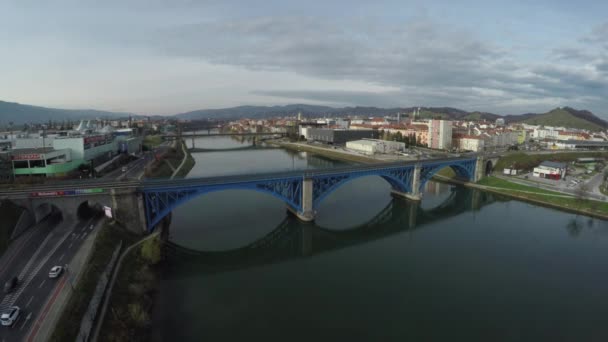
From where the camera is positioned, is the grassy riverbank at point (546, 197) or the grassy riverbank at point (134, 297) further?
the grassy riverbank at point (546, 197)

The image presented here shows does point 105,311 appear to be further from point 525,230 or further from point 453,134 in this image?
point 453,134

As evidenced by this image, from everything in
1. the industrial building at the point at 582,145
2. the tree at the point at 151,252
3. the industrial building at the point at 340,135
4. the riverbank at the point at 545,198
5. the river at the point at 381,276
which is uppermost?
the industrial building at the point at 340,135

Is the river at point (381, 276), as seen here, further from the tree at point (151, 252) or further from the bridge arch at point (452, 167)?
the bridge arch at point (452, 167)

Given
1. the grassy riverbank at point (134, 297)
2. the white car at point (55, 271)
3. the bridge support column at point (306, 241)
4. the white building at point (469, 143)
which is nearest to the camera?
the grassy riverbank at point (134, 297)

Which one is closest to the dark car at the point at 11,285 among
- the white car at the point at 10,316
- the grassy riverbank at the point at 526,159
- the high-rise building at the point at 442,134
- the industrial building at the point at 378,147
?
the white car at the point at 10,316

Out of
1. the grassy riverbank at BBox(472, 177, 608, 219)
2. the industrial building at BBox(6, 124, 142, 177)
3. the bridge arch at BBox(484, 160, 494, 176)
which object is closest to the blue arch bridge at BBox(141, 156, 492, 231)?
the grassy riverbank at BBox(472, 177, 608, 219)

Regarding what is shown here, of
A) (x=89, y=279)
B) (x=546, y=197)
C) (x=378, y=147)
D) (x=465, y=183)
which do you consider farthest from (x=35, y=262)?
(x=378, y=147)

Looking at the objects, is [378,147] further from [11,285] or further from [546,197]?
[11,285]
